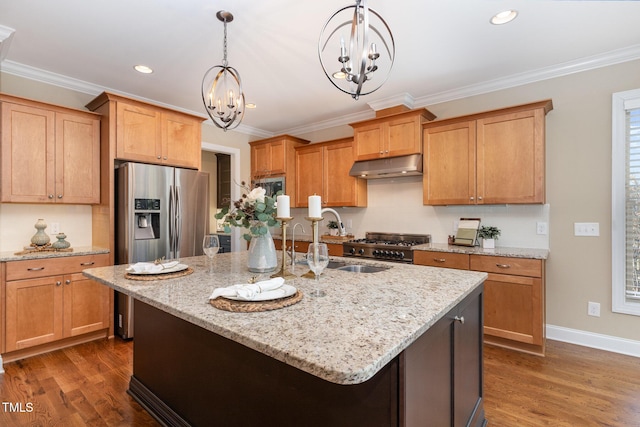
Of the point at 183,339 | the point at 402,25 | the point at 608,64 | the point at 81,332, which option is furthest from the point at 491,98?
the point at 81,332

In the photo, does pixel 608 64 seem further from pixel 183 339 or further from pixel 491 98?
pixel 183 339

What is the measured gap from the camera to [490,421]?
6.40 feet

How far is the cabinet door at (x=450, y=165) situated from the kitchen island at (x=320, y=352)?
1.74m

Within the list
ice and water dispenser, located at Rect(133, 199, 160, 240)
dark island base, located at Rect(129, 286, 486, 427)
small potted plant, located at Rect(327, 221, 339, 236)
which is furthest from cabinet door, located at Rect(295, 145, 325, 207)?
dark island base, located at Rect(129, 286, 486, 427)

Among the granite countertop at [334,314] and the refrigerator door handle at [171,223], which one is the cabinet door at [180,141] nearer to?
the refrigerator door handle at [171,223]

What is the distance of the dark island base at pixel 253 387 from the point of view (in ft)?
3.43

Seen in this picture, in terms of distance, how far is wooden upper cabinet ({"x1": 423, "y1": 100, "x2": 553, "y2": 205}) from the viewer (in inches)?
118

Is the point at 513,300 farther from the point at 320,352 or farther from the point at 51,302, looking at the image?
the point at 51,302

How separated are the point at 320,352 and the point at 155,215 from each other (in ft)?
10.3

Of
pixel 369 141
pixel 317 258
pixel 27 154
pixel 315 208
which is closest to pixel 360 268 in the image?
pixel 315 208

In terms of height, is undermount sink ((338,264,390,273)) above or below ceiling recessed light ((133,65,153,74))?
below

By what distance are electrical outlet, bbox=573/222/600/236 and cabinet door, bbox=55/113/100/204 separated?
15.4 feet

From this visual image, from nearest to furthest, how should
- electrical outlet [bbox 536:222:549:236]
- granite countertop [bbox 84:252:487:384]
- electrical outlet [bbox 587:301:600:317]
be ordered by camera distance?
granite countertop [bbox 84:252:487:384] → electrical outlet [bbox 587:301:600:317] → electrical outlet [bbox 536:222:549:236]

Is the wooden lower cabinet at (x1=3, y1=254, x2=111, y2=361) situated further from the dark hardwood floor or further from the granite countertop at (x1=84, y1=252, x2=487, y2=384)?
the granite countertop at (x1=84, y1=252, x2=487, y2=384)
